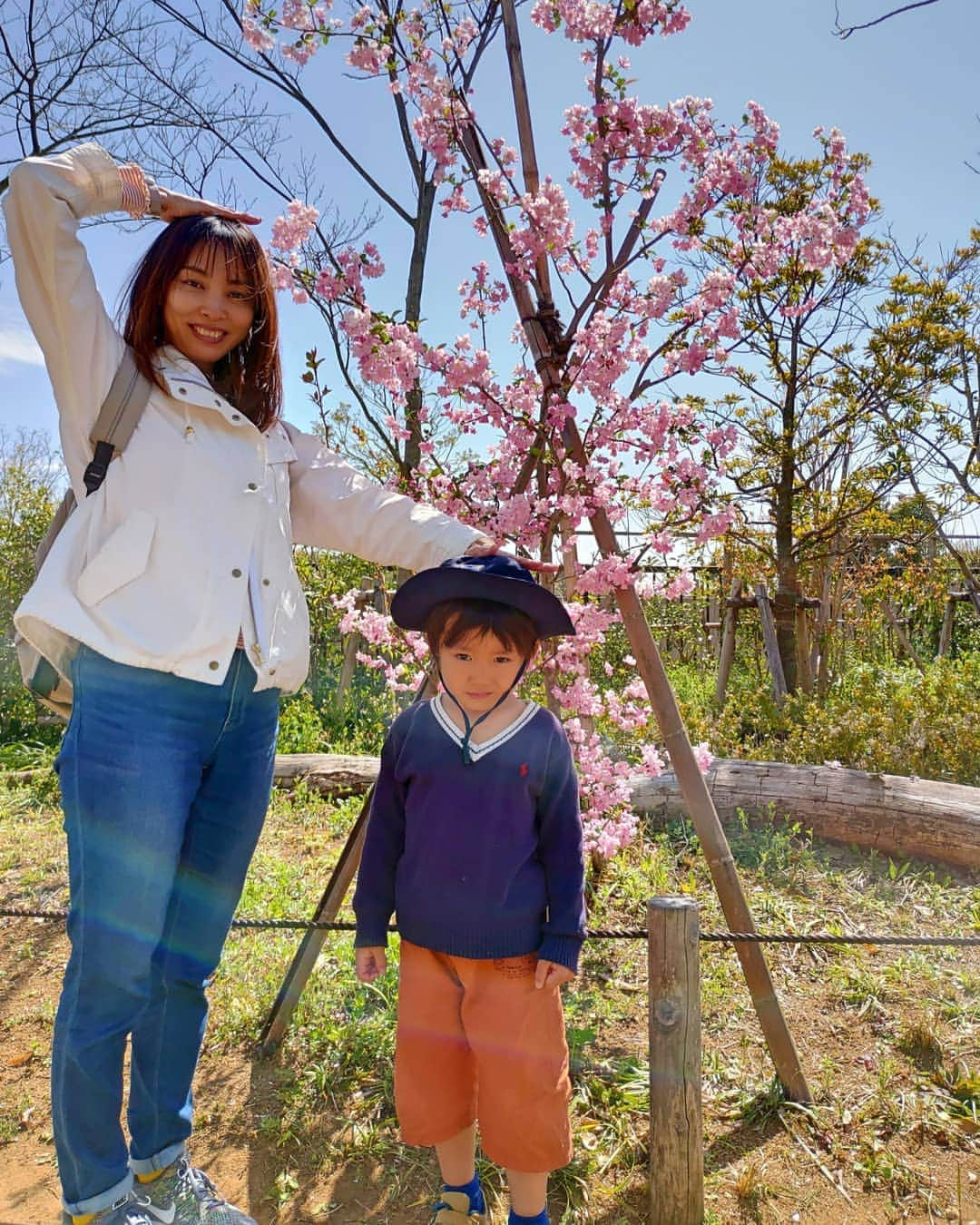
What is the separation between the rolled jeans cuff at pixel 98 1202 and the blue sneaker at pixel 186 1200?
0.12 m

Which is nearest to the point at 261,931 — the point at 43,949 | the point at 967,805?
the point at 43,949

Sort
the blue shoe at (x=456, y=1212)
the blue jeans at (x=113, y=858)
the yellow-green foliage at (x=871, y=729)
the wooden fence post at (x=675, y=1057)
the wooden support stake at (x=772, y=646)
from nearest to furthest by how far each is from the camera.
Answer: the blue jeans at (x=113, y=858), the blue shoe at (x=456, y=1212), the wooden fence post at (x=675, y=1057), the yellow-green foliage at (x=871, y=729), the wooden support stake at (x=772, y=646)

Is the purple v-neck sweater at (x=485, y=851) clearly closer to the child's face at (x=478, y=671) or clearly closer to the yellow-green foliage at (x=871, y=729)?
the child's face at (x=478, y=671)

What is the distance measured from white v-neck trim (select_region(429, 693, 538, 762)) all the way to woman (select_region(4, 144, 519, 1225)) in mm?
294

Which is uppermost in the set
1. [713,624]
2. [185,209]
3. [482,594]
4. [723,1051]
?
[185,209]

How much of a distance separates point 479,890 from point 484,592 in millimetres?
539

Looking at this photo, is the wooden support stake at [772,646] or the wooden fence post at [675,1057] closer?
the wooden fence post at [675,1057]

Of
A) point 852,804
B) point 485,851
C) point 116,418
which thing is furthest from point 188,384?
point 852,804

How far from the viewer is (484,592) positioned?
5.08ft

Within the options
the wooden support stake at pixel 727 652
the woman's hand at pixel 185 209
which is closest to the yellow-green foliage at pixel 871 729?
the wooden support stake at pixel 727 652

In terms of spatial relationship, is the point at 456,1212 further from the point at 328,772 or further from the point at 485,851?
the point at 328,772

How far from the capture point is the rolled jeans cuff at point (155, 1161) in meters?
1.57

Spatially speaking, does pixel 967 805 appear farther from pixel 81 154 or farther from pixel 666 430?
pixel 81 154

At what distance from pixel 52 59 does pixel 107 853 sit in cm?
646
